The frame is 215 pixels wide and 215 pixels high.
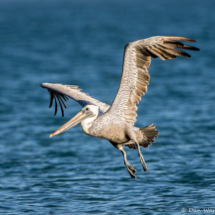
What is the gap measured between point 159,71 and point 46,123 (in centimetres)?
1313

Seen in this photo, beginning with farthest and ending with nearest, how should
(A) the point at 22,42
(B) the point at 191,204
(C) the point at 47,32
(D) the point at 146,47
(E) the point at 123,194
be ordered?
(C) the point at 47,32
(A) the point at 22,42
(E) the point at 123,194
(B) the point at 191,204
(D) the point at 146,47

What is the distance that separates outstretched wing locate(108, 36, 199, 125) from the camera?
8.81 metres

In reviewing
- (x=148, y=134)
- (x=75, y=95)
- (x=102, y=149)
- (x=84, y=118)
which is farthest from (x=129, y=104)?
(x=102, y=149)

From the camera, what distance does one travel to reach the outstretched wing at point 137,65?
28.9ft

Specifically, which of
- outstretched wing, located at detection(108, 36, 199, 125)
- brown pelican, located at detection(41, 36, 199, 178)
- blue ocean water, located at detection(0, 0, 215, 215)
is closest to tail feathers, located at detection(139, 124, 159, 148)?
brown pelican, located at detection(41, 36, 199, 178)

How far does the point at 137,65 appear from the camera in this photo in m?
9.12

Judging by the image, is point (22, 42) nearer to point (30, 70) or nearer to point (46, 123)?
point (30, 70)

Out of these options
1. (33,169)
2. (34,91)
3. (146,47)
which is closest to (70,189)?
(33,169)

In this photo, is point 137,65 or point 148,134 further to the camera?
point 148,134

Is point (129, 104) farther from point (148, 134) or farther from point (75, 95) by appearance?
point (75, 95)

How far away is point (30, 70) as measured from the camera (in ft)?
100

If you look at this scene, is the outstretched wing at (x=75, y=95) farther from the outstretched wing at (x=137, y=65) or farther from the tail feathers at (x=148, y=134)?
the tail feathers at (x=148, y=134)

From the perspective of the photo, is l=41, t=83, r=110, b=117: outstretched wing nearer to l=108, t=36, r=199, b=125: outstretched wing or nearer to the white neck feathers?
l=108, t=36, r=199, b=125: outstretched wing

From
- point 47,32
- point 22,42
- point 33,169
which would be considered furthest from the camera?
point 47,32
